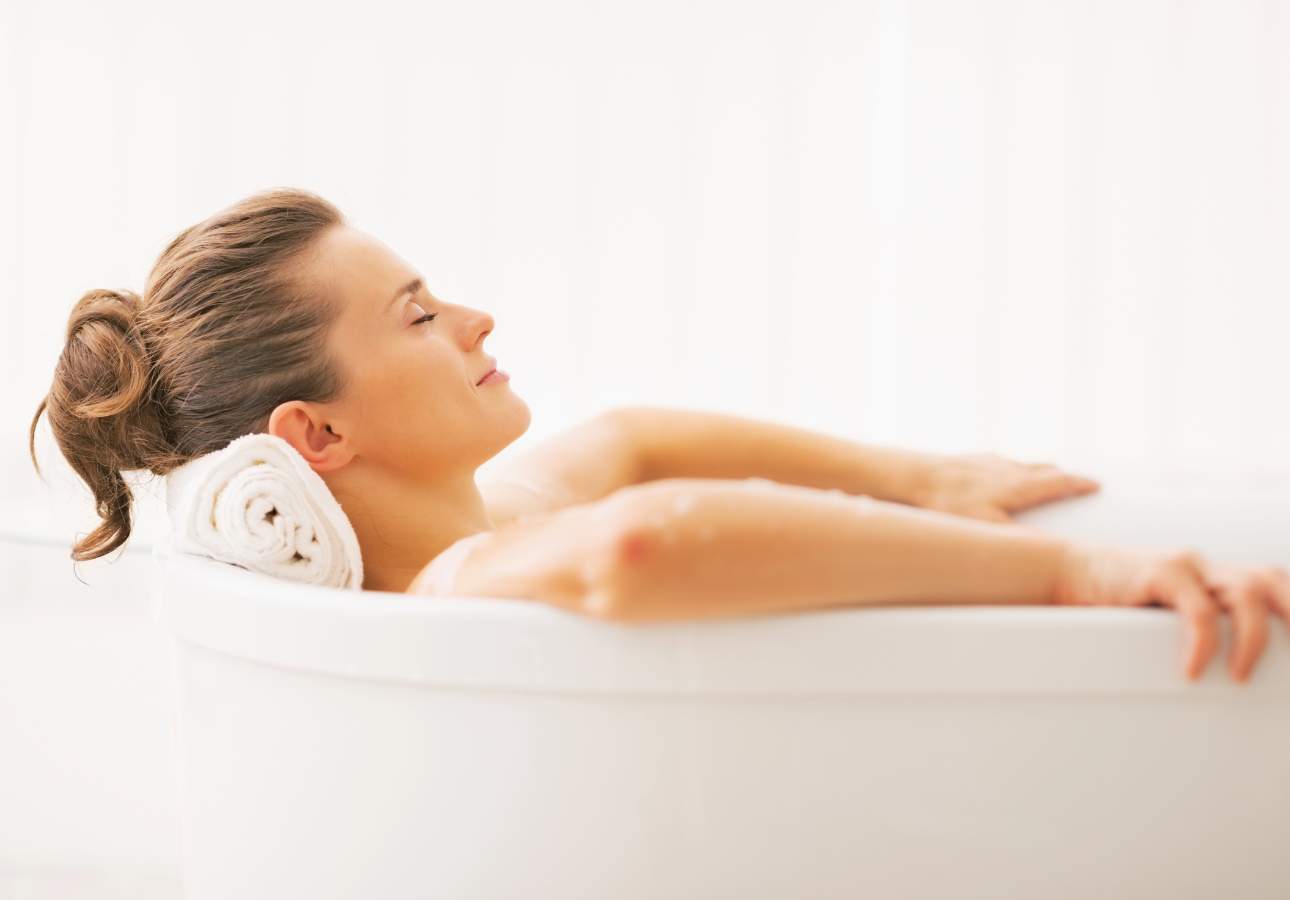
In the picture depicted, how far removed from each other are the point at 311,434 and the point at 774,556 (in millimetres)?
501

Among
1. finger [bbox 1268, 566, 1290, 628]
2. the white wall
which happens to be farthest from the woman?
the white wall

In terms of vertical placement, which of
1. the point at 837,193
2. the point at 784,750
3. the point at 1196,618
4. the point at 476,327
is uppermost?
the point at 837,193

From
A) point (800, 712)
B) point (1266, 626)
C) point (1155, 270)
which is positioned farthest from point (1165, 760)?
point (1155, 270)

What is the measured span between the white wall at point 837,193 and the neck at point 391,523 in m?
1.40

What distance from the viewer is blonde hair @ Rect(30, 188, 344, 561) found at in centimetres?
113

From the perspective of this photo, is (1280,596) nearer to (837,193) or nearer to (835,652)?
(835,652)

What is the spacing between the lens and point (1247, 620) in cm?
79

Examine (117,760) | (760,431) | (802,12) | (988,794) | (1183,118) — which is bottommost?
(117,760)

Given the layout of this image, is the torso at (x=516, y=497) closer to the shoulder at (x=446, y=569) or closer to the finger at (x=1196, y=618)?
the shoulder at (x=446, y=569)

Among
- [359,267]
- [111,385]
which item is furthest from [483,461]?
[111,385]

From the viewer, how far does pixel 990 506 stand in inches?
58.3

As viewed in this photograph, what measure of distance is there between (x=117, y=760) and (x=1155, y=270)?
2248 mm

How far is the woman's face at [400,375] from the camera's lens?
1153 mm

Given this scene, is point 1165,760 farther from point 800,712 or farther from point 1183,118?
point 1183,118
